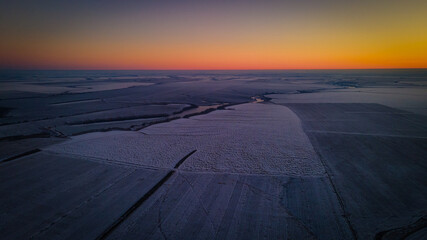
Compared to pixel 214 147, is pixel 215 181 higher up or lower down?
lower down

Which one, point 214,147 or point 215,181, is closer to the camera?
point 215,181

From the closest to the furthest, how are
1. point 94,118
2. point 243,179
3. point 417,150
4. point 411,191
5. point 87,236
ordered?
point 87,236
point 411,191
point 243,179
point 417,150
point 94,118

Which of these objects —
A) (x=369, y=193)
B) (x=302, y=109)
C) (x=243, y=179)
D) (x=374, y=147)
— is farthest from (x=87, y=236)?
(x=302, y=109)

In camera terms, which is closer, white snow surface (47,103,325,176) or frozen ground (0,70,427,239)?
frozen ground (0,70,427,239)

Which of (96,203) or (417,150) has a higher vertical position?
(417,150)

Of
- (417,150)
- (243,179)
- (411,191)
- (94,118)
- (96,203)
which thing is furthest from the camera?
(94,118)

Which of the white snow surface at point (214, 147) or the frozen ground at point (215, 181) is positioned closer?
the frozen ground at point (215, 181)

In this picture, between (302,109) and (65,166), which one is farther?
(302,109)

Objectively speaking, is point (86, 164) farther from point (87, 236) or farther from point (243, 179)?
point (243, 179)
